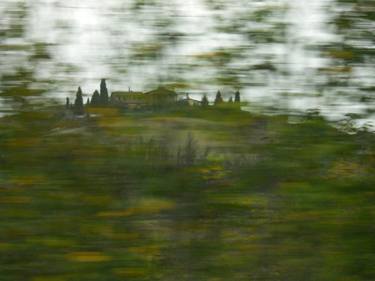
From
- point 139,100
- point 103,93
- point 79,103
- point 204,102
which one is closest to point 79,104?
point 79,103

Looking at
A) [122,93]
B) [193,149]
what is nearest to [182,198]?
[193,149]

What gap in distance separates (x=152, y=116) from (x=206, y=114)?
0.74 ft

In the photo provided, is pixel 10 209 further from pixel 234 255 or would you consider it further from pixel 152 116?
pixel 234 255

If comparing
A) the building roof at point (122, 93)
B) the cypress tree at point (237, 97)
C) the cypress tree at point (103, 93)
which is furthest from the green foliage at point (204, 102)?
the cypress tree at point (103, 93)

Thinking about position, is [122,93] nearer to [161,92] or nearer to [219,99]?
[161,92]

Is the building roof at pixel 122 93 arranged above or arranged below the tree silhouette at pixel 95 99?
above

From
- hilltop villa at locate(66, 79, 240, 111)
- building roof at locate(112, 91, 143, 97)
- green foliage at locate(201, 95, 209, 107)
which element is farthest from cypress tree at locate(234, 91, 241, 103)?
building roof at locate(112, 91, 143, 97)

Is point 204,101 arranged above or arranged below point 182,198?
above

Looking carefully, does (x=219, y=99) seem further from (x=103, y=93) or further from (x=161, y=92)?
(x=103, y=93)

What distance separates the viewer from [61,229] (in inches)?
123

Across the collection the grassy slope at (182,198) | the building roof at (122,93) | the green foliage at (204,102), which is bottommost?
the grassy slope at (182,198)

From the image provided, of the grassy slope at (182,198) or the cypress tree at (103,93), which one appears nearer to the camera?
the grassy slope at (182,198)

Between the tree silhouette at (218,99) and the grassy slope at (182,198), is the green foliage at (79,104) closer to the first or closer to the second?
the grassy slope at (182,198)

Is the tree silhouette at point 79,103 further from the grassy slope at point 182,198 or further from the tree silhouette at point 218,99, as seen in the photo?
the tree silhouette at point 218,99
